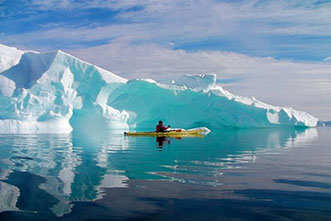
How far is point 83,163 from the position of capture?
8.67m

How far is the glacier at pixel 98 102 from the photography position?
25422 millimetres

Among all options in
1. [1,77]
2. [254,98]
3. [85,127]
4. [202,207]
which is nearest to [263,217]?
[202,207]

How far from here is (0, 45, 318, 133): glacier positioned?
25422mm

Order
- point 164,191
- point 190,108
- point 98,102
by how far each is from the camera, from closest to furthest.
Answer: point 164,191 < point 98,102 < point 190,108

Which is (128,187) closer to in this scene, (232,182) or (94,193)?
(94,193)

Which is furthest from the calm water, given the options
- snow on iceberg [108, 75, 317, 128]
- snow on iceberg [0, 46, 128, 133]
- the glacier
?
snow on iceberg [108, 75, 317, 128]

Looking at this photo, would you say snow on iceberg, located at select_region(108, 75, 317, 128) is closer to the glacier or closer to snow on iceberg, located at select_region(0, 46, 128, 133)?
the glacier

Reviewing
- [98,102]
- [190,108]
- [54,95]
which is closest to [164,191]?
[54,95]

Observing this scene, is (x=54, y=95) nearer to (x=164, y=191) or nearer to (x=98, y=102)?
(x=98, y=102)

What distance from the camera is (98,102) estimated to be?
94.6 feet

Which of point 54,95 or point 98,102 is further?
point 98,102

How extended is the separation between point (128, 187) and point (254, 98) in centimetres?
3022

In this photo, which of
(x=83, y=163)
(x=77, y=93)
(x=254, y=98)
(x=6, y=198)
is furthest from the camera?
(x=254, y=98)

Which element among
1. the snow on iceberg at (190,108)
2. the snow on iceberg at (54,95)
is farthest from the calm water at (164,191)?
the snow on iceberg at (190,108)
